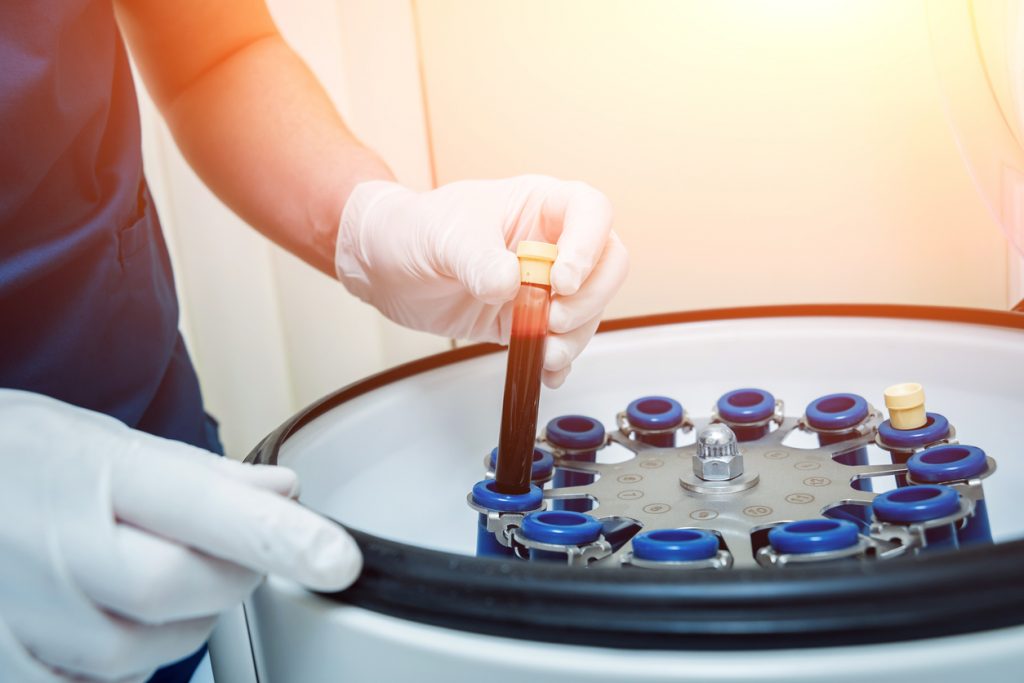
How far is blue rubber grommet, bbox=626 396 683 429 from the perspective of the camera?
24.5 inches

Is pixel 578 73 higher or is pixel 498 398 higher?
pixel 578 73

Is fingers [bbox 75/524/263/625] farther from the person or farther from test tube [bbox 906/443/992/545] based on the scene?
test tube [bbox 906/443/992/545]

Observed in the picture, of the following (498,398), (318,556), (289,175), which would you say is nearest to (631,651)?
(318,556)

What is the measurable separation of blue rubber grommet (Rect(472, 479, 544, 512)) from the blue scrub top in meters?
0.30

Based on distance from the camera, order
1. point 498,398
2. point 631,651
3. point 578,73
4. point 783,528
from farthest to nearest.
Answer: point 578,73, point 498,398, point 783,528, point 631,651

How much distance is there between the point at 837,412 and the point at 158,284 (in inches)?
20.8

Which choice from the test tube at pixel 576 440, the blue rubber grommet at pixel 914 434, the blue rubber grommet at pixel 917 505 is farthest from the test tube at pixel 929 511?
the test tube at pixel 576 440

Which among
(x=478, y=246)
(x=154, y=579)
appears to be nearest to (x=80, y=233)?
(x=478, y=246)

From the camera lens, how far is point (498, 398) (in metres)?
0.71

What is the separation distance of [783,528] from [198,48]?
0.64 meters

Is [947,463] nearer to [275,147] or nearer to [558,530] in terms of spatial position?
[558,530]

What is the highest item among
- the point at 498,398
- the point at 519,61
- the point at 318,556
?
the point at 519,61

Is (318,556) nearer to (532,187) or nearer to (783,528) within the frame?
(783,528)

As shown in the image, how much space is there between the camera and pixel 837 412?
61 centimetres
